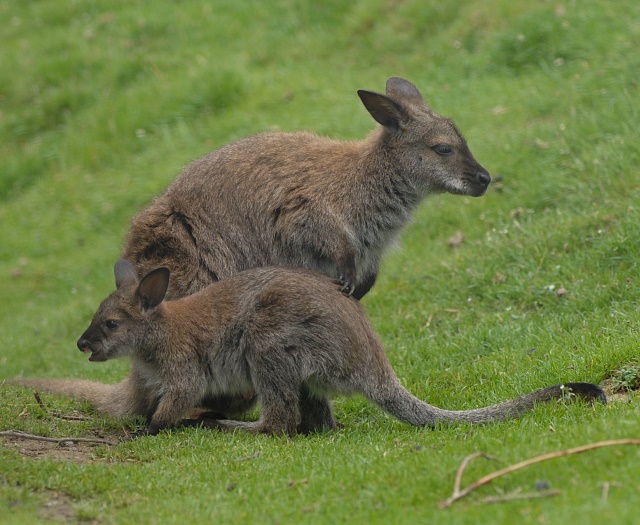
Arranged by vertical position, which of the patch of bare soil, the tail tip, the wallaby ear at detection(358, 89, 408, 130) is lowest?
the patch of bare soil

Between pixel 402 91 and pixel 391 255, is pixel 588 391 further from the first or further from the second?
pixel 402 91

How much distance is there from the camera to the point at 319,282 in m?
7.52

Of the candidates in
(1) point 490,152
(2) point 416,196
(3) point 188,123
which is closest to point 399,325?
(2) point 416,196

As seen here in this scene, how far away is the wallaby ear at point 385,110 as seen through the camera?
27.4 feet

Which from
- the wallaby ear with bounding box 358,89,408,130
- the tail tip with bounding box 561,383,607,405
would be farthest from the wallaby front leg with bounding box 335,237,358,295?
the tail tip with bounding box 561,383,607,405

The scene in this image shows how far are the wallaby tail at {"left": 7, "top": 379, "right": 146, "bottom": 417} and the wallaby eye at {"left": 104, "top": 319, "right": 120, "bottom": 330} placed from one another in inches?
25.1

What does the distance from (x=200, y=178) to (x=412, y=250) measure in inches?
159

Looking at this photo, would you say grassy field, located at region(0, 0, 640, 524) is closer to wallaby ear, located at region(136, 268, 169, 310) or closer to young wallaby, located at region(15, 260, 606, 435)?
young wallaby, located at region(15, 260, 606, 435)

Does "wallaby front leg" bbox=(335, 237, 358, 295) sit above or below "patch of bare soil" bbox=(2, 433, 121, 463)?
above

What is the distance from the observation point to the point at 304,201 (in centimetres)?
806

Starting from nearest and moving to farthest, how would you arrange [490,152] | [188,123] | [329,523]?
[329,523] < [490,152] < [188,123]

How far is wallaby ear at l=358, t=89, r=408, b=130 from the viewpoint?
8.35 metres

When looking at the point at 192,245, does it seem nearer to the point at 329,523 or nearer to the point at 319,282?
the point at 319,282

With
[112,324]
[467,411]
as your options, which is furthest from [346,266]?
[112,324]
